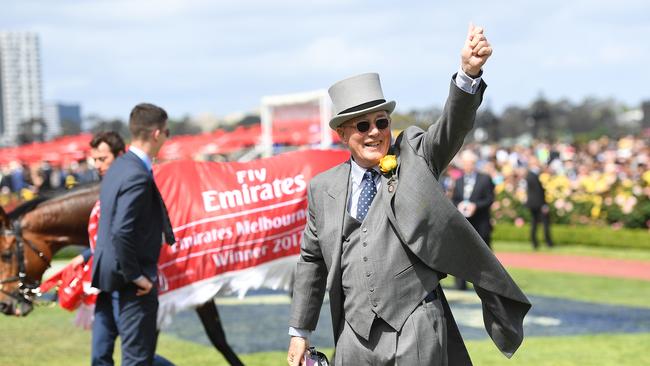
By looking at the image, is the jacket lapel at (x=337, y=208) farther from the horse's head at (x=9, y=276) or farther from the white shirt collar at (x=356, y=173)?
the horse's head at (x=9, y=276)

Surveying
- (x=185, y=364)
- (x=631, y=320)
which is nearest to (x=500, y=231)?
(x=631, y=320)

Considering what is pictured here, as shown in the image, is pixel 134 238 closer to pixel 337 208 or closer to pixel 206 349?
pixel 337 208

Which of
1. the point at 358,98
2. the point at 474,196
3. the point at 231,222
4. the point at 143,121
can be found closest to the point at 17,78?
the point at 474,196

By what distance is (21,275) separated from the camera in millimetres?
6875

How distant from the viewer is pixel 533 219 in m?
19.5

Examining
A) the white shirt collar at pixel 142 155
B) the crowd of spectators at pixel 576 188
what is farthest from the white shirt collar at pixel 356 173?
the crowd of spectators at pixel 576 188

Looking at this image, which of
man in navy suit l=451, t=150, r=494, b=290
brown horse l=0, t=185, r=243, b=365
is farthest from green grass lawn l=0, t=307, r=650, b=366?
man in navy suit l=451, t=150, r=494, b=290

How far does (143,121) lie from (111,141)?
1.30 meters

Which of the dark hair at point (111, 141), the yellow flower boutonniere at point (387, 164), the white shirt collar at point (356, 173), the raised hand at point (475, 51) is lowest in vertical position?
the dark hair at point (111, 141)

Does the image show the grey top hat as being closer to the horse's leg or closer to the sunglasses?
the sunglasses

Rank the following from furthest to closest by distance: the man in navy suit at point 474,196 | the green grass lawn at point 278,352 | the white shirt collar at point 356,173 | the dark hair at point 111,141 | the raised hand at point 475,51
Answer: the man in navy suit at point 474,196 < the green grass lawn at point 278,352 < the dark hair at point 111,141 < the white shirt collar at point 356,173 < the raised hand at point 475,51

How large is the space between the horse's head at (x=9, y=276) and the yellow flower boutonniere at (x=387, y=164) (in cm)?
375

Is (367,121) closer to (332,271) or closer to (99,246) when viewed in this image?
(332,271)

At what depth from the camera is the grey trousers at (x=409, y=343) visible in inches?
153
